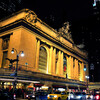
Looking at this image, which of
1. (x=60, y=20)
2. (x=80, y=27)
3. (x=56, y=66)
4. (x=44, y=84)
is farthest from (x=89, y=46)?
(x=44, y=84)

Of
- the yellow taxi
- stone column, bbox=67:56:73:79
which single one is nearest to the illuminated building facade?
stone column, bbox=67:56:73:79

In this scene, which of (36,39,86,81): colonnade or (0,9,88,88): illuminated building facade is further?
(36,39,86,81): colonnade

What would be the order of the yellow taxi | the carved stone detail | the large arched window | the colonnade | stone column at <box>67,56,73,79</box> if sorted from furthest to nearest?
stone column at <box>67,56,73,79</box>
the colonnade
the large arched window
the carved stone detail
the yellow taxi

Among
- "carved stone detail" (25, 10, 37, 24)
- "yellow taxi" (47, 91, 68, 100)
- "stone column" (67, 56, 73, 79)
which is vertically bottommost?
"yellow taxi" (47, 91, 68, 100)

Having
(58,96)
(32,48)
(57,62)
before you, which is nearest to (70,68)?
(57,62)

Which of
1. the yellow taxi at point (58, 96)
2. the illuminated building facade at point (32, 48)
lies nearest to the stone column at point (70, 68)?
the illuminated building facade at point (32, 48)

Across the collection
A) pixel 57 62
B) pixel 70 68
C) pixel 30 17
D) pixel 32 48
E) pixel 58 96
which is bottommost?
pixel 58 96

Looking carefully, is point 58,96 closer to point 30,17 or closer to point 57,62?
point 30,17

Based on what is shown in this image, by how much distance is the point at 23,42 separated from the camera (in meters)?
36.6

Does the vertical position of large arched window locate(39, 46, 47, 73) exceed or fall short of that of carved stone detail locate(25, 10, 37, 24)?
it falls short

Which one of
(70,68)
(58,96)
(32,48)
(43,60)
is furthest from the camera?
(70,68)

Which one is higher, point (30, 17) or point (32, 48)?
point (30, 17)

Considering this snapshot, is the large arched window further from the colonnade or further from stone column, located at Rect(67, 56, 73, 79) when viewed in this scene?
stone column, located at Rect(67, 56, 73, 79)

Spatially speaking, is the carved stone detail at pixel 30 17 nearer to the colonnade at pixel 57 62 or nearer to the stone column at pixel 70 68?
the colonnade at pixel 57 62
